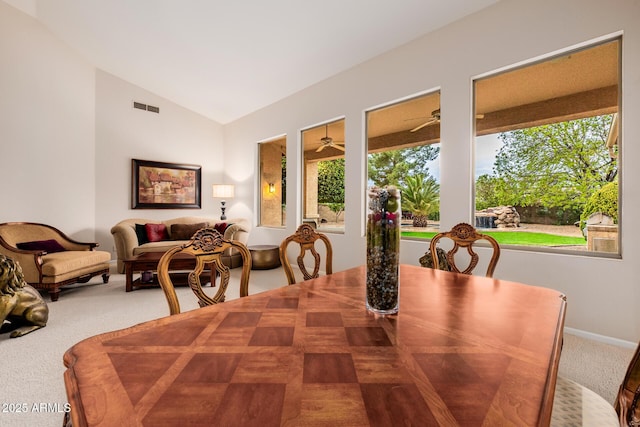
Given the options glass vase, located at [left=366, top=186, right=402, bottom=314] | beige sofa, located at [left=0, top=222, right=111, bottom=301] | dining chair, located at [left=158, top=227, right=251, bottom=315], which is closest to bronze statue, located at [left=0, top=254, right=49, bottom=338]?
beige sofa, located at [left=0, top=222, right=111, bottom=301]

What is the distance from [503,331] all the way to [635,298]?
7.50 ft

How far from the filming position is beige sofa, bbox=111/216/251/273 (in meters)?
4.58

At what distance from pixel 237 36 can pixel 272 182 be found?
270 cm

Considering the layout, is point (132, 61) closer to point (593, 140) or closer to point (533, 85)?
point (533, 85)

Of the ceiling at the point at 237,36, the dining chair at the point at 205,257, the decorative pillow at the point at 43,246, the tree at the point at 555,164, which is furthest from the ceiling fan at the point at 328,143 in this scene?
the decorative pillow at the point at 43,246

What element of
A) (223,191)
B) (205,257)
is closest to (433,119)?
(205,257)

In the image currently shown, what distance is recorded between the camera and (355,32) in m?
3.50

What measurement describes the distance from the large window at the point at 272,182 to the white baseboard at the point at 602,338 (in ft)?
14.1

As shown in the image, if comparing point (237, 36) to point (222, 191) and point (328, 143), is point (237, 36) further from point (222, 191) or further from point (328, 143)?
point (222, 191)

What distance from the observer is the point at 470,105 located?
3.12 metres

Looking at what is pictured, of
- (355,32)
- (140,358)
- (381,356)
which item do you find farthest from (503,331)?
(355,32)

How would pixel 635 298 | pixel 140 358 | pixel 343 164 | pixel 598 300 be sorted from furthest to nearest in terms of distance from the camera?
pixel 343 164, pixel 598 300, pixel 635 298, pixel 140 358

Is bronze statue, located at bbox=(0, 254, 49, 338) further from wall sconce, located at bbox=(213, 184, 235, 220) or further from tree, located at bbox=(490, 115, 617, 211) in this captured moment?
tree, located at bbox=(490, 115, 617, 211)

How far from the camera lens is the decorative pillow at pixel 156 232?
4961 mm
